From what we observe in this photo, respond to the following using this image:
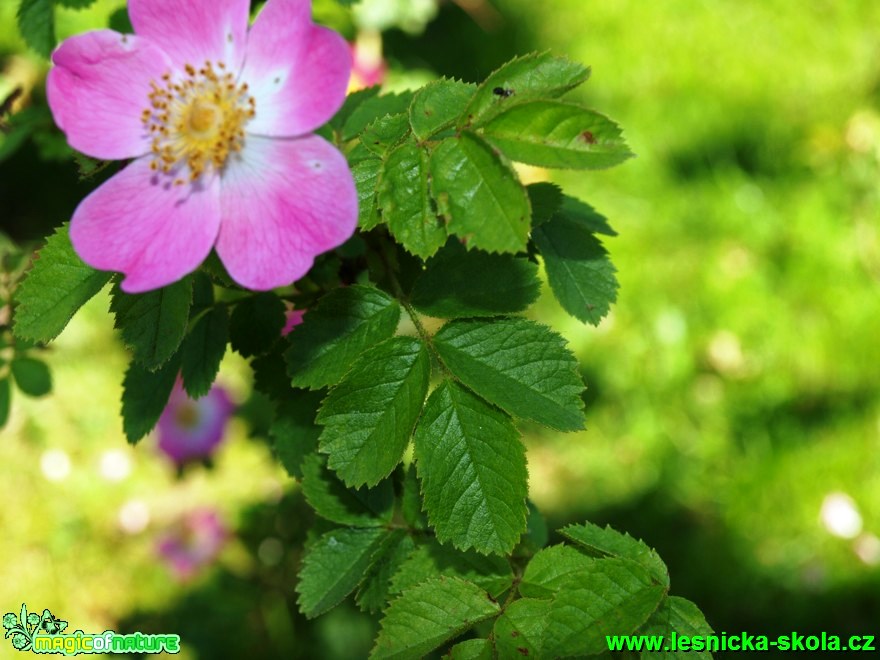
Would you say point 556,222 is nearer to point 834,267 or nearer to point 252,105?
point 252,105

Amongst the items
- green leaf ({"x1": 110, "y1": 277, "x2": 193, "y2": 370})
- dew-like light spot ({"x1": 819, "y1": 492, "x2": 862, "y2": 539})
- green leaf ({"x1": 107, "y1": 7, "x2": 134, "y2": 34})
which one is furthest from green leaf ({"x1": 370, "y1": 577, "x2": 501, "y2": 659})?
dew-like light spot ({"x1": 819, "y1": 492, "x2": 862, "y2": 539})

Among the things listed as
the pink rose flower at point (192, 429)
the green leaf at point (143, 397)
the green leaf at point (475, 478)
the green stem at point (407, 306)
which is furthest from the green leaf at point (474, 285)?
the pink rose flower at point (192, 429)

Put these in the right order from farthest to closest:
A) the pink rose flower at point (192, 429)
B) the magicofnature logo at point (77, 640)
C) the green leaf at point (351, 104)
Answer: the pink rose flower at point (192, 429), the magicofnature logo at point (77, 640), the green leaf at point (351, 104)

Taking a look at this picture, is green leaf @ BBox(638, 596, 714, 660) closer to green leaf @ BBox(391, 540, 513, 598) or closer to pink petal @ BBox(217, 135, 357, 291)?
green leaf @ BBox(391, 540, 513, 598)

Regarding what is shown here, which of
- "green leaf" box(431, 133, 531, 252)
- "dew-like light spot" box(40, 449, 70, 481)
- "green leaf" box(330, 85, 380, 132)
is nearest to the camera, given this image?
"green leaf" box(431, 133, 531, 252)

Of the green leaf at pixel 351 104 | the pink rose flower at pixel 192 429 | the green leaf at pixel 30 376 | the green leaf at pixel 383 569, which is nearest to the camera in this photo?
the green leaf at pixel 383 569

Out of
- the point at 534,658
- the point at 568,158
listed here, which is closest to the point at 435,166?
the point at 568,158

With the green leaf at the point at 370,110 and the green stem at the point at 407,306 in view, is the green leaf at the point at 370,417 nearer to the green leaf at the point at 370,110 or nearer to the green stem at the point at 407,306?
the green stem at the point at 407,306

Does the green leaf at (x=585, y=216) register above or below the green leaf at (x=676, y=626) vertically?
above
